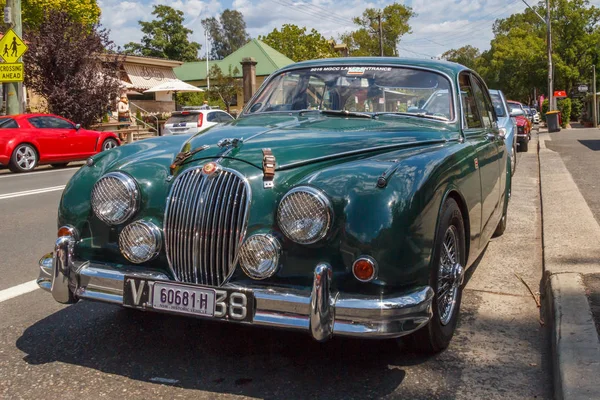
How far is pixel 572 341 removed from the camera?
3.53 m

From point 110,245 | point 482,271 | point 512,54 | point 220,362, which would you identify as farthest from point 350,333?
point 512,54

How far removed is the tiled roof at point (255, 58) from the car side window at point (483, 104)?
47.6m

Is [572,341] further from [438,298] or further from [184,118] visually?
[184,118]

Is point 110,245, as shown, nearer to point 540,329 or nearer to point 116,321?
point 116,321

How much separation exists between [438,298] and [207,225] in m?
1.28

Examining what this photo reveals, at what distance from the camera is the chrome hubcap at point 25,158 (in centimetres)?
1558

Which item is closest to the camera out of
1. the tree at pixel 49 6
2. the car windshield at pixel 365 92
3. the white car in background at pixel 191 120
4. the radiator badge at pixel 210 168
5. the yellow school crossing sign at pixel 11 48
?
the radiator badge at pixel 210 168

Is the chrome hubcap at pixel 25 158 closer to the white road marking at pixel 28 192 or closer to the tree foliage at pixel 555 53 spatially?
the white road marking at pixel 28 192

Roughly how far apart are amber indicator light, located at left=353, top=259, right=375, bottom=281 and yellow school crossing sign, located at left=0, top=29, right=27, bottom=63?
17008 millimetres

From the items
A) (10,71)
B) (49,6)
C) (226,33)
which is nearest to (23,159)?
(10,71)

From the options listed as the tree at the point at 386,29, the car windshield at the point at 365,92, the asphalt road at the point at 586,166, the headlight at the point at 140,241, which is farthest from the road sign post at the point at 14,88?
the tree at the point at 386,29

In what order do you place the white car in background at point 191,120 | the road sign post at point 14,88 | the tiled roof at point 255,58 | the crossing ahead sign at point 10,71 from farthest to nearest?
the tiled roof at point 255,58, the white car in background at point 191,120, the road sign post at point 14,88, the crossing ahead sign at point 10,71

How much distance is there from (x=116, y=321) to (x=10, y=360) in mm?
740

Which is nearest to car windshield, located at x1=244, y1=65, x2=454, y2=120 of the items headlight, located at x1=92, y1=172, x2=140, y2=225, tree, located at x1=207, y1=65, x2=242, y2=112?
headlight, located at x1=92, y1=172, x2=140, y2=225
